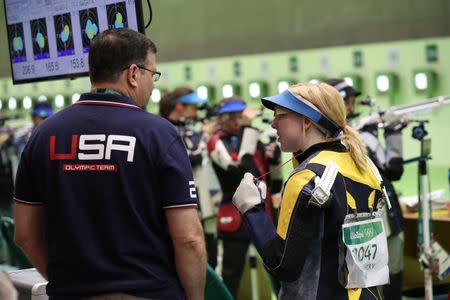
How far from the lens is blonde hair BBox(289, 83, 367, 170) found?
129 inches

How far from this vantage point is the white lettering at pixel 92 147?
2814 mm

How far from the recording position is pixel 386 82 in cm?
738

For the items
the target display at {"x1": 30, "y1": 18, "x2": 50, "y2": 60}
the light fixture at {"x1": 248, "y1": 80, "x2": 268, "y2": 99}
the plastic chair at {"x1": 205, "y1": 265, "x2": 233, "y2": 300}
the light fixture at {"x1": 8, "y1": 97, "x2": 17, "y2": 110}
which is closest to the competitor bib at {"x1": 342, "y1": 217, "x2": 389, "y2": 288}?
the plastic chair at {"x1": 205, "y1": 265, "x2": 233, "y2": 300}

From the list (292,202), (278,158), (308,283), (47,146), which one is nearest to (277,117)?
(292,202)

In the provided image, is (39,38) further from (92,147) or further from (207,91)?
(207,91)

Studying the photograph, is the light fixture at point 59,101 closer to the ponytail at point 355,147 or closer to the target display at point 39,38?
the target display at point 39,38

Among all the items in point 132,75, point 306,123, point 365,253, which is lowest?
point 365,253

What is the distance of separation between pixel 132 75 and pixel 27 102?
896 centimetres

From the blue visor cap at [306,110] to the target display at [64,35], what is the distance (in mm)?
1077

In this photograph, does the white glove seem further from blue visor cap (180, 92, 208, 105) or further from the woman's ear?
blue visor cap (180, 92, 208, 105)

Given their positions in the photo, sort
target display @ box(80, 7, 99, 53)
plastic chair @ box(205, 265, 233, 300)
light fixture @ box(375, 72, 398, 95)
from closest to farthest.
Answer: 1. target display @ box(80, 7, 99, 53)
2. plastic chair @ box(205, 265, 233, 300)
3. light fixture @ box(375, 72, 398, 95)

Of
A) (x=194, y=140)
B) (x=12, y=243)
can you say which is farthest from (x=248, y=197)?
(x=194, y=140)

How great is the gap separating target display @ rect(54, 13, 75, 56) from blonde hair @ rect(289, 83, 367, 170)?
1.12 metres

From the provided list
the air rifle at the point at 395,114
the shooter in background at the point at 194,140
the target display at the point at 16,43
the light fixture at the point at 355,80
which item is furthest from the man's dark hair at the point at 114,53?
the light fixture at the point at 355,80
